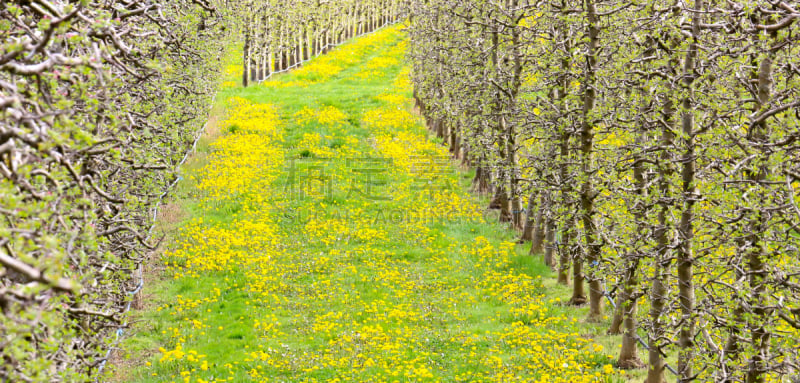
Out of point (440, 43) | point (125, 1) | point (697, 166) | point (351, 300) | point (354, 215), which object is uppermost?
point (440, 43)

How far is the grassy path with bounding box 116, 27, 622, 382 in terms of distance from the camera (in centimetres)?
1326

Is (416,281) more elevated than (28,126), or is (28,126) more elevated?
(28,126)

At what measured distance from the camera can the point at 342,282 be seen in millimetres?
18656

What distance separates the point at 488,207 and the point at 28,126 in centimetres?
2231

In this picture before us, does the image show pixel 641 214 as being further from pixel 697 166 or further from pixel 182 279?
pixel 182 279

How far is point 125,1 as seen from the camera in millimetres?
8234

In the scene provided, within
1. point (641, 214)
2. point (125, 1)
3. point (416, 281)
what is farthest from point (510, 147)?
point (125, 1)

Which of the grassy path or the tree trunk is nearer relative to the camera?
the grassy path

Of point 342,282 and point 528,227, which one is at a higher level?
point 528,227

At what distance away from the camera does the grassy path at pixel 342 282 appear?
13258 millimetres

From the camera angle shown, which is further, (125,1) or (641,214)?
(641,214)

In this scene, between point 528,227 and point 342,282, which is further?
point 528,227

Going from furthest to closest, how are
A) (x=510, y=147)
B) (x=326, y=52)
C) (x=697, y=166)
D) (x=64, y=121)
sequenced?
1. (x=326, y=52)
2. (x=510, y=147)
3. (x=697, y=166)
4. (x=64, y=121)

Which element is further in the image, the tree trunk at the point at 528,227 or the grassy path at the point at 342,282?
the tree trunk at the point at 528,227
